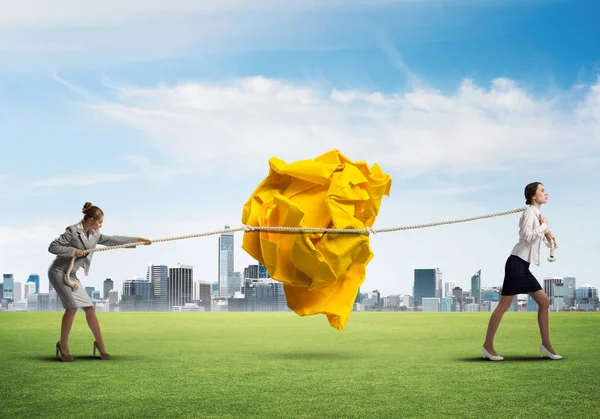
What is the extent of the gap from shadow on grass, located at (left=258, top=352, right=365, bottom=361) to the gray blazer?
102 inches

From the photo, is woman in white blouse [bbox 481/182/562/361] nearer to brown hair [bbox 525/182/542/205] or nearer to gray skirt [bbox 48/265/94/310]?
brown hair [bbox 525/182/542/205]

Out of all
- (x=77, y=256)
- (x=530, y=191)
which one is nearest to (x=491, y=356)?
(x=530, y=191)

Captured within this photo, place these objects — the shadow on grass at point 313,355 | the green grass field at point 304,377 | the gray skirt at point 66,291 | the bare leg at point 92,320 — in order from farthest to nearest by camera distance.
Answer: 1. the shadow on grass at point 313,355
2. the bare leg at point 92,320
3. the gray skirt at point 66,291
4. the green grass field at point 304,377

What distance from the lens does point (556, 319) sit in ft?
54.9

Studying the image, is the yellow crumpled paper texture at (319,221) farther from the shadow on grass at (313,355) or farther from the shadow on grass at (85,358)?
the shadow on grass at (85,358)

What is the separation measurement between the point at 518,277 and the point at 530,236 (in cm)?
56

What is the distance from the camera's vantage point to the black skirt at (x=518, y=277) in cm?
796

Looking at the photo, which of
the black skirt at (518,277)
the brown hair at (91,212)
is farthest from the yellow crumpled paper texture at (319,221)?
the brown hair at (91,212)

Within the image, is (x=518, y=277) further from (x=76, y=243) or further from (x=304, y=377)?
(x=76, y=243)

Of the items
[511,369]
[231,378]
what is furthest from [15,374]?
[511,369]

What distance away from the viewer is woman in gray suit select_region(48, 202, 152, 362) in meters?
8.17

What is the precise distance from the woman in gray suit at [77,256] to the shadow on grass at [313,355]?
229cm

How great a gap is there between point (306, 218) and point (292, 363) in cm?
343

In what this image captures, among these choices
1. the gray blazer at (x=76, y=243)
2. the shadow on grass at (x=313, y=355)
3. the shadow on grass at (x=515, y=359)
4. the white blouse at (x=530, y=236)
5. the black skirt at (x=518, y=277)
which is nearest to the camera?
the white blouse at (x=530, y=236)
